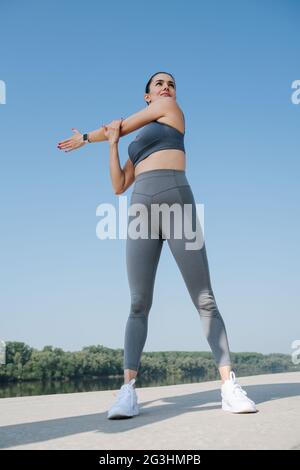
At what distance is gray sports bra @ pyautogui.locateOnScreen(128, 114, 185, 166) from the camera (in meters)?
2.88

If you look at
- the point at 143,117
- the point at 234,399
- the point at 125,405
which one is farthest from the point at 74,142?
the point at 234,399

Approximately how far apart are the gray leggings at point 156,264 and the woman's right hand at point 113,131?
1.06 ft

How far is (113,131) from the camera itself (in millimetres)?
3002

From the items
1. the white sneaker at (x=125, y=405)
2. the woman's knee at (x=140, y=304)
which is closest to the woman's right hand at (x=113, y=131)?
the woman's knee at (x=140, y=304)

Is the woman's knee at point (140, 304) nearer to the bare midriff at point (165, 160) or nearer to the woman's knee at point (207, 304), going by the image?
the woman's knee at point (207, 304)

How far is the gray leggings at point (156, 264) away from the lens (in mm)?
2688

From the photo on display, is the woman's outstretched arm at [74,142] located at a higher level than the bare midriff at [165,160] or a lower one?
higher

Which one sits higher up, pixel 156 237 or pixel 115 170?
pixel 115 170

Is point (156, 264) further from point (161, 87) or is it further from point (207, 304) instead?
point (161, 87)

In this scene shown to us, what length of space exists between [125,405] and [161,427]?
0.45m
